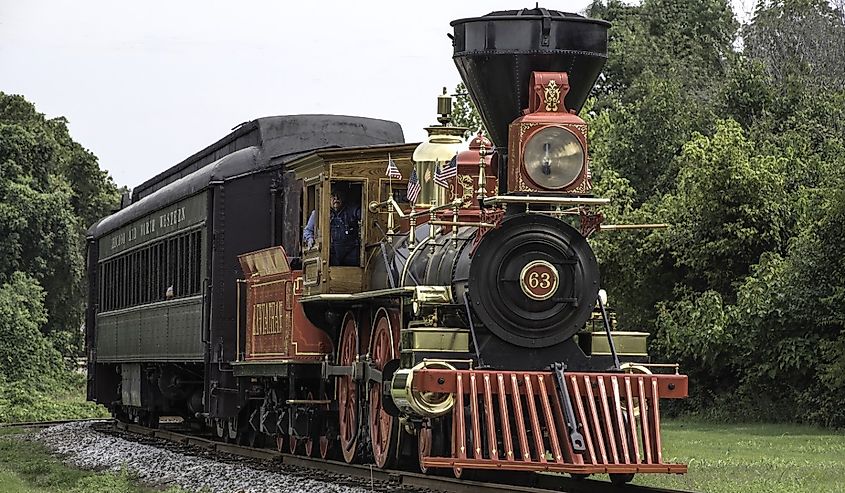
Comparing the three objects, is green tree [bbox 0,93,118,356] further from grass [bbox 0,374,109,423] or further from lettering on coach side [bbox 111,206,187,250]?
lettering on coach side [bbox 111,206,187,250]

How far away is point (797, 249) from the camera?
21.2 meters

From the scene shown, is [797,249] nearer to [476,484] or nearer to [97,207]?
[476,484]

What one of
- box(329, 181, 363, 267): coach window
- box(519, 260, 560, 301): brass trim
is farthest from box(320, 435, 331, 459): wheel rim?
box(519, 260, 560, 301): brass trim

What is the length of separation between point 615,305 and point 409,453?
1310cm

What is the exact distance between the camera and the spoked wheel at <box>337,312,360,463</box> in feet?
45.9

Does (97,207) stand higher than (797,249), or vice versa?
(97,207)

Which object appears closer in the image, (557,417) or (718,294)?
(557,417)

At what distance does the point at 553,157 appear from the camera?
1123cm

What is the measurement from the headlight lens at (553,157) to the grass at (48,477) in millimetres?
4617

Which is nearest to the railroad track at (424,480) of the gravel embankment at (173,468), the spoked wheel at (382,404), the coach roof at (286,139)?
the spoked wheel at (382,404)

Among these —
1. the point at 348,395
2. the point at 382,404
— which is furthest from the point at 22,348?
the point at 382,404

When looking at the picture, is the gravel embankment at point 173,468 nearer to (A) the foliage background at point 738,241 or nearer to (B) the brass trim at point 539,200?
(B) the brass trim at point 539,200

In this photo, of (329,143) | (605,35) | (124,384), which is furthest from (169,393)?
(605,35)

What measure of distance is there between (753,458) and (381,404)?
191 inches
